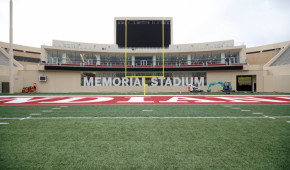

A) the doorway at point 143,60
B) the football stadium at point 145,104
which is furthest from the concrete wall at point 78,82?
the doorway at point 143,60

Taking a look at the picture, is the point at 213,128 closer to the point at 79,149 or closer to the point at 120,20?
the point at 79,149

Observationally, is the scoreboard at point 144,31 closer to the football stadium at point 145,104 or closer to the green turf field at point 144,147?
the football stadium at point 145,104

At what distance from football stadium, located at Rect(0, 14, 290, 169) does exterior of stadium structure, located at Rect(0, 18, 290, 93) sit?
0.15 metres

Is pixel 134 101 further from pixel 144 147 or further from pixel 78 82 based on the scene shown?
pixel 78 82

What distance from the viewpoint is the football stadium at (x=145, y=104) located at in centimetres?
246

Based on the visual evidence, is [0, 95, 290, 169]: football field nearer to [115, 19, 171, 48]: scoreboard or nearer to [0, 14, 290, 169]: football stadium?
[0, 14, 290, 169]: football stadium

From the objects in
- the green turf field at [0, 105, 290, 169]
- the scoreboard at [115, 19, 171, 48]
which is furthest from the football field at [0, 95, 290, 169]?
the scoreboard at [115, 19, 171, 48]

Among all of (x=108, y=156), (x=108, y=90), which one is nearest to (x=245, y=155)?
(x=108, y=156)

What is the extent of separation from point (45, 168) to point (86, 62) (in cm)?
2495

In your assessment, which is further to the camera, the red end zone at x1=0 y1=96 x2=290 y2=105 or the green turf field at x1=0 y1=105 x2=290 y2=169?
the red end zone at x1=0 y1=96 x2=290 y2=105

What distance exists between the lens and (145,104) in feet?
29.5

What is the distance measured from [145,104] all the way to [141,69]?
16.8m

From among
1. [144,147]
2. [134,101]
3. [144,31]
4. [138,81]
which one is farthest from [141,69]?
[144,147]

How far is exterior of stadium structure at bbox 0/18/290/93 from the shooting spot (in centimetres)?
2327
